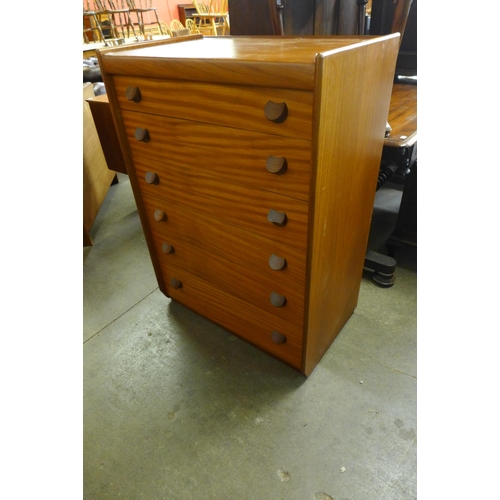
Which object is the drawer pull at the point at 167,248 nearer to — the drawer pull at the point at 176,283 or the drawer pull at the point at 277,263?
the drawer pull at the point at 176,283

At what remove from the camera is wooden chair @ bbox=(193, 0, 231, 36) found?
21.2 feet

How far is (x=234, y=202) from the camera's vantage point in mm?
1009

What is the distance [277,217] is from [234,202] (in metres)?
0.17

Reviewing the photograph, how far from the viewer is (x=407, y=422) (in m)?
1.10

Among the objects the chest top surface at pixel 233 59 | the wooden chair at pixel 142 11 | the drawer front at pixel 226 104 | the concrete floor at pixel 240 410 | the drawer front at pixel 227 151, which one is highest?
the wooden chair at pixel 142 11

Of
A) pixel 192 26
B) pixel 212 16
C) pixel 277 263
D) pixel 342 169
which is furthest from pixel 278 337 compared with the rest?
pixel 192 26

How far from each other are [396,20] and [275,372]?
1.53m

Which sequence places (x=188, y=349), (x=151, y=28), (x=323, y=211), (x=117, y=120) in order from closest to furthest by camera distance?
(x=323, y=211), (x=117, y=120), (x=188, y=349), (x=151, y=28)

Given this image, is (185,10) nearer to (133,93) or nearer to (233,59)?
(133,93)

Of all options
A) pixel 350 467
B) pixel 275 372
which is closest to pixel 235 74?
pixel 275 372

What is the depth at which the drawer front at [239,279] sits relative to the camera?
106 centimetres

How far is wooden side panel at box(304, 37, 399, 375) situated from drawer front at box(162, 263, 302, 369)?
0.07 m

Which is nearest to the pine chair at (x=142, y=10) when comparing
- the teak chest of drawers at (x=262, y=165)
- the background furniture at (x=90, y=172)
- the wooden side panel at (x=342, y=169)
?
the background furniture at (x=90, y=172)

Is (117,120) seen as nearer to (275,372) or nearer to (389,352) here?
(275,372)
